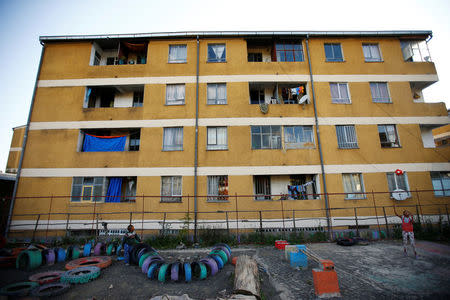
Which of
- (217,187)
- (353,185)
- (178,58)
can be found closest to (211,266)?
(217,187)

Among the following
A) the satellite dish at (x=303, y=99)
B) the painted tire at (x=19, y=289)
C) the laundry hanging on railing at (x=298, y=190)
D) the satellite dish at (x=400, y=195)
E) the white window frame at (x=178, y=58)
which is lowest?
the painted tire at (x=19, y=289)

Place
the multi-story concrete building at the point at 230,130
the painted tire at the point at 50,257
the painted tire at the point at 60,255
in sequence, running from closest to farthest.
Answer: the painted tire at the point at 50,257 < the painted tire at the point at 60,255 < the multi-story concrete building at the point at 230,130

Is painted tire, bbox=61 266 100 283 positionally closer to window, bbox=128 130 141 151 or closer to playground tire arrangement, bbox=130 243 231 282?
playground tire arrangement, bbox=130 243 231 282

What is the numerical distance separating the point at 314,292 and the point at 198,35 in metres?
16.5

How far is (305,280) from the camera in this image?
20.1ft

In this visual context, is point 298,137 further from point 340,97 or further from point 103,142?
point 103,142

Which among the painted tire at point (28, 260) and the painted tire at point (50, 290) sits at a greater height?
the painted tire at point (28, 260)

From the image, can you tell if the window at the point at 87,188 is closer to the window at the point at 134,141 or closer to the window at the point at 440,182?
the window at the point at 134,141

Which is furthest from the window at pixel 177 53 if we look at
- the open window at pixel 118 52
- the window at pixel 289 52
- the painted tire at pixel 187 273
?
the painted tire at pixel 187 273

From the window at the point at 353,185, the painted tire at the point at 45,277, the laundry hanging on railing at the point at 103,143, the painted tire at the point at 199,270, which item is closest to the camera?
the painted tire at the point at 45,277

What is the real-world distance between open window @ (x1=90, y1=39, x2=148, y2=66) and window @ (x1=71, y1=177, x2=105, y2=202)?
8.87 m

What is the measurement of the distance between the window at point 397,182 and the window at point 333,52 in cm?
928

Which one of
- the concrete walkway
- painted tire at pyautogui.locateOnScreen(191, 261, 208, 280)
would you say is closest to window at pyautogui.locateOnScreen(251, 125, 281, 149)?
the concrete walkway

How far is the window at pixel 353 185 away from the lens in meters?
13.1
